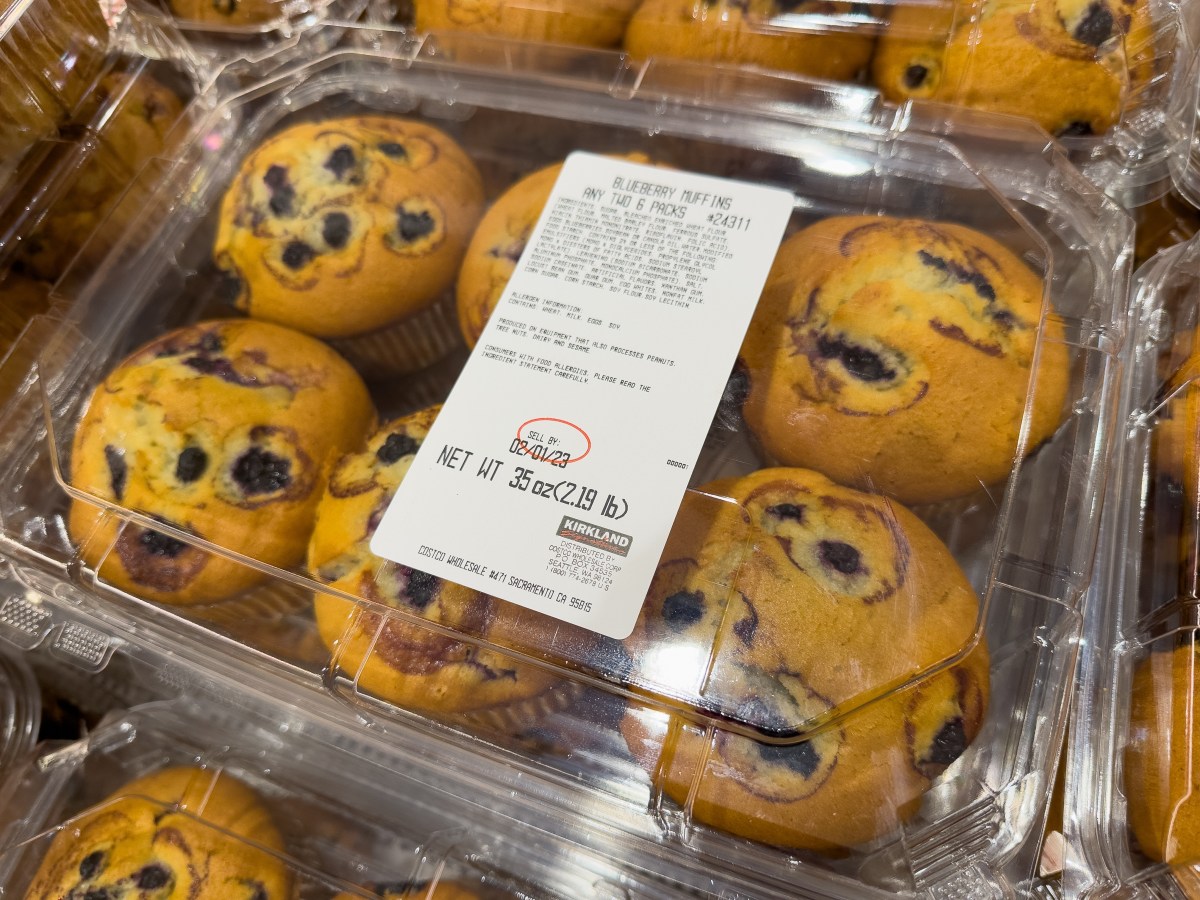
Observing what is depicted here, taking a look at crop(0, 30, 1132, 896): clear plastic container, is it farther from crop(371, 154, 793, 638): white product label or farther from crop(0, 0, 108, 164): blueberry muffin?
crop(0, 0, 108, 164): blueberry muffin

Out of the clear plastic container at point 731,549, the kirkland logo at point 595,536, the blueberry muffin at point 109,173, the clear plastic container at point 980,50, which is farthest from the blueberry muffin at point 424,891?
the clear plastic container at point 980,50

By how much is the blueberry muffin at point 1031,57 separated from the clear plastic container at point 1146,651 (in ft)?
0.77

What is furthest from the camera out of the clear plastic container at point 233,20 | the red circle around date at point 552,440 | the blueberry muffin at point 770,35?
the clear plastic container at point 233,20

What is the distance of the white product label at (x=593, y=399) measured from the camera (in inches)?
30.7

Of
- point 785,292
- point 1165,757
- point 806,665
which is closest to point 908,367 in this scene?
point 785,292

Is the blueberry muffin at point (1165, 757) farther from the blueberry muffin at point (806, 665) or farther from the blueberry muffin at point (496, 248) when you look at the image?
the blueberry muffin at point (496, 248)

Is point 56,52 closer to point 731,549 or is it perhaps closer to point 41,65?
point 41,65

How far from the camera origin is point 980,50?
102cm

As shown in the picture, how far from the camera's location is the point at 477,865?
3.04ft

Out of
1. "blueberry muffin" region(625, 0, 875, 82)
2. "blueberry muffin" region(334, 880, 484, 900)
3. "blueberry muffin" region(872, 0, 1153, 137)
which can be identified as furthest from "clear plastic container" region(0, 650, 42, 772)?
"blueberry muffin" region(872, 0, 1153, 137)

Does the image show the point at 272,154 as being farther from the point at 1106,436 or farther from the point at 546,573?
the point at 1106,436

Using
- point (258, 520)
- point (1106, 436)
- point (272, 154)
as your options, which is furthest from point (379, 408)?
point (1106, 436)

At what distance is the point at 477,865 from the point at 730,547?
1.60 ft

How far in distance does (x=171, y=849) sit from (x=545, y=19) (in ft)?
3.74
